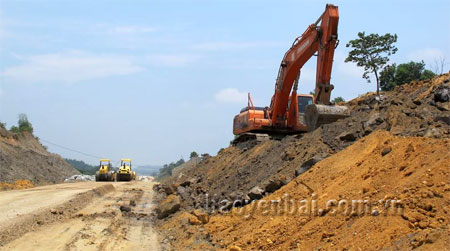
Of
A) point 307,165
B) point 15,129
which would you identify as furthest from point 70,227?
point 15,129

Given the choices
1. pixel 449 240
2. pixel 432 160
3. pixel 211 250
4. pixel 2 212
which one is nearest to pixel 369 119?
pixel 432 160

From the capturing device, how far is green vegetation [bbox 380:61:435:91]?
139 feet

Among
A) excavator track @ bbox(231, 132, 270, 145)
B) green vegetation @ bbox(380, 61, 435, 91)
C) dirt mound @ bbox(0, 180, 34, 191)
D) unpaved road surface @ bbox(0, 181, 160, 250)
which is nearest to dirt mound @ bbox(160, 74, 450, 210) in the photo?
unpaved road surface @ bbox(0, 181, 160, 250)

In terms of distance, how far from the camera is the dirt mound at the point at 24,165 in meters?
36.3

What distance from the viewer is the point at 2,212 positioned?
46.2 feet

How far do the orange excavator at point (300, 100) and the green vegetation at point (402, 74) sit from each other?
2270 centimetres

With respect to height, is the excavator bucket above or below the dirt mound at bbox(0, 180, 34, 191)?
above

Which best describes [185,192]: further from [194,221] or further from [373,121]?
[373,121]

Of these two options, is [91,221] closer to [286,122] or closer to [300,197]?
[300,197]

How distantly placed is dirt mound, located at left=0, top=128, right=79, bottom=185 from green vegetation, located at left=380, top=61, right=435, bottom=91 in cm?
3188

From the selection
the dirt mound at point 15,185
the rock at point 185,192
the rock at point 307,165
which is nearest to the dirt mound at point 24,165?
the dirt mound at point 15,185

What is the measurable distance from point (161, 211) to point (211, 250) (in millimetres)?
5635

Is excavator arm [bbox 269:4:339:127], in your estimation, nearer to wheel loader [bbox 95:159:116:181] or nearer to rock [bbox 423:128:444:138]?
rock [bbox 423:128:444:138]

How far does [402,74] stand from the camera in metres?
A: 43.1
